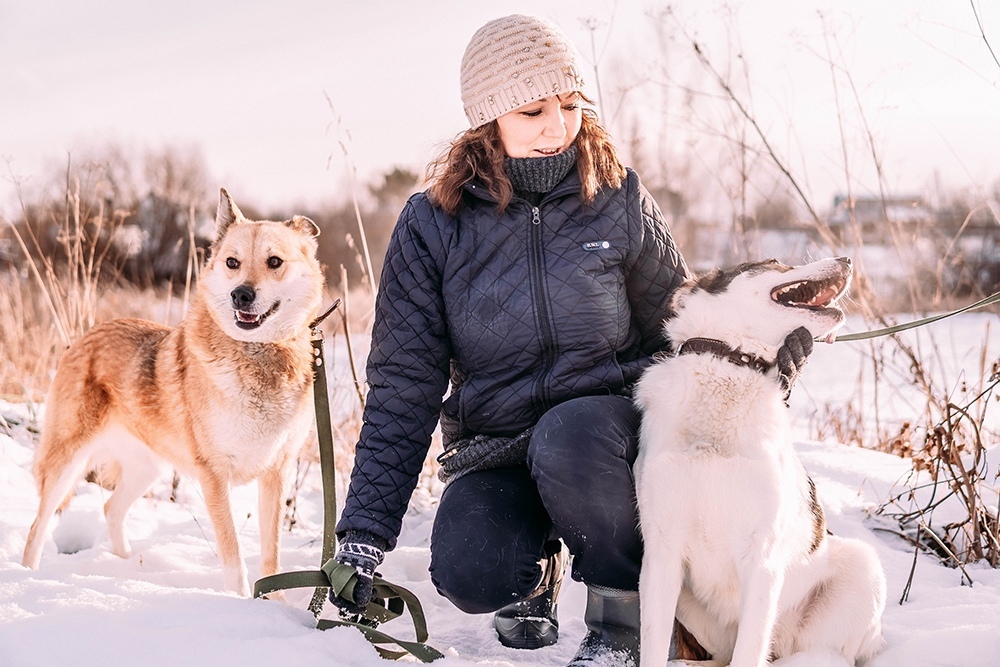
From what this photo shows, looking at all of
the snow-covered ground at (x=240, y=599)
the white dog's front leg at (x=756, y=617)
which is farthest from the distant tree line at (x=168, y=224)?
the white dog's front leg at (x=756, y=617)

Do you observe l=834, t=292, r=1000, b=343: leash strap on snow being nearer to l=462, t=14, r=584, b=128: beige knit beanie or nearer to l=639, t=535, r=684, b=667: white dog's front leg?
l=639, t=535, r=684, b=667: white dog's front leg

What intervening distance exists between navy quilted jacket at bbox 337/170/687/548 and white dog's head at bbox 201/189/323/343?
2.18ft

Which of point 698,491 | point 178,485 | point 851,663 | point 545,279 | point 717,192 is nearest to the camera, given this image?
point 698,491

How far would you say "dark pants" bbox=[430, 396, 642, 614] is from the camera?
196cm

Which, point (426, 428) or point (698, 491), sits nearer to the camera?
point (698, 491)

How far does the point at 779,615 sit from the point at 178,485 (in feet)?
11.0

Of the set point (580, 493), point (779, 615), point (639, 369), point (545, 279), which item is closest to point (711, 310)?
point (639, 369)

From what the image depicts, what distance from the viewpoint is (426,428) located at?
7.31ft

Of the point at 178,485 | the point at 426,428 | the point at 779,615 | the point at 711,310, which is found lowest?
the point at 178,485

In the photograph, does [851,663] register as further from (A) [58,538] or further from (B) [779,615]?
(A) [58,538]

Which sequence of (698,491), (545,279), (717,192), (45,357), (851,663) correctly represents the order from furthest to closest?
1. (45,357)
2. (717,192)
3. (545,279)
4. (851,663)
5. (698,491)

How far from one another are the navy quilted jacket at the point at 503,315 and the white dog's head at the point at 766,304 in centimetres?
24

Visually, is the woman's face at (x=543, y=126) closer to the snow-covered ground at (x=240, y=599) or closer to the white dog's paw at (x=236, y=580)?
the snow-covered ground at (x=240, y=599)

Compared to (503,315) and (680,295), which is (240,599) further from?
(680,295)
